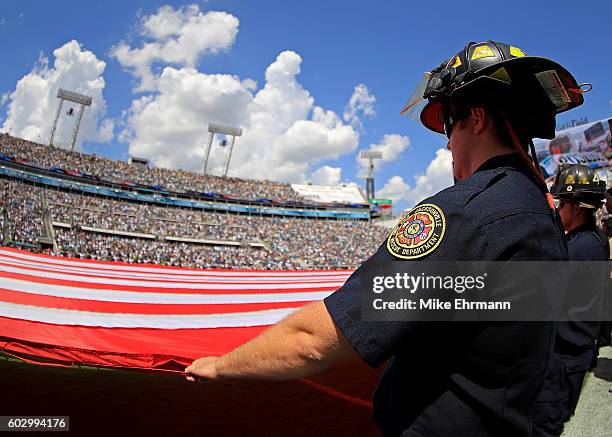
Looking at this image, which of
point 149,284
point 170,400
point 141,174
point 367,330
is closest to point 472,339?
point 367,330

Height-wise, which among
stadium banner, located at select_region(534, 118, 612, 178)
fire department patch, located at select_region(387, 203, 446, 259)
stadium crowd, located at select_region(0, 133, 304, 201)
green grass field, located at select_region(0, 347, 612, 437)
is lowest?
green grass field, located at select_region(0, 347, 612, 437)

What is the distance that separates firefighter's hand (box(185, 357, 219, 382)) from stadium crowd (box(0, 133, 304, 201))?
34.2m

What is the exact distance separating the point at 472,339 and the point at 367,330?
0.73ft

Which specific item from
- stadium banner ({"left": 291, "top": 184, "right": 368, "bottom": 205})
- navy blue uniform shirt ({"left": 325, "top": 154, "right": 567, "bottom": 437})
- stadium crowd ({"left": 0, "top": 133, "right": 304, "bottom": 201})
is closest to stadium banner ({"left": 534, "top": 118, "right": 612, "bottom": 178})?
stadium banner ({"left": 291, "top": 184, "right": 368, "bottom": 205})

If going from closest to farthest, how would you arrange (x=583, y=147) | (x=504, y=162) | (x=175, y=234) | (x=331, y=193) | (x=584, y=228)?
1. (x=504, y=162)
2. (x=584, y=228)
3. (x=175, y=234)
4. (x=583, y=147)
5. (x=331, y=193)

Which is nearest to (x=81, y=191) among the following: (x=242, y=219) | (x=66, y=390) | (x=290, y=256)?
(x=242, y=219)

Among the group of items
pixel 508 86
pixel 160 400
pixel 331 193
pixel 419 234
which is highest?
pixel 331 193

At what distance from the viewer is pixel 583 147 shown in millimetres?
32938

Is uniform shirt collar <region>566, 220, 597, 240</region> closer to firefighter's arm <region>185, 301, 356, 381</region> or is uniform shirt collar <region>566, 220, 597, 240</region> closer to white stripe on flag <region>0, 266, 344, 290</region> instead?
firefighter's arm <region>185, 301, 356, 381</region>

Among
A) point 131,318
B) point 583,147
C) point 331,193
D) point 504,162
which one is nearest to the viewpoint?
point 504,162

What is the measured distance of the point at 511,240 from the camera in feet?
2.49

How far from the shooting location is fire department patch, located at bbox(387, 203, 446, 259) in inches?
29.7

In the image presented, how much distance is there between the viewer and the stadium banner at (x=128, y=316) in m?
1.32

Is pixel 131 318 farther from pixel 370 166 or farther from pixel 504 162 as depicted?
pixel 370 166
